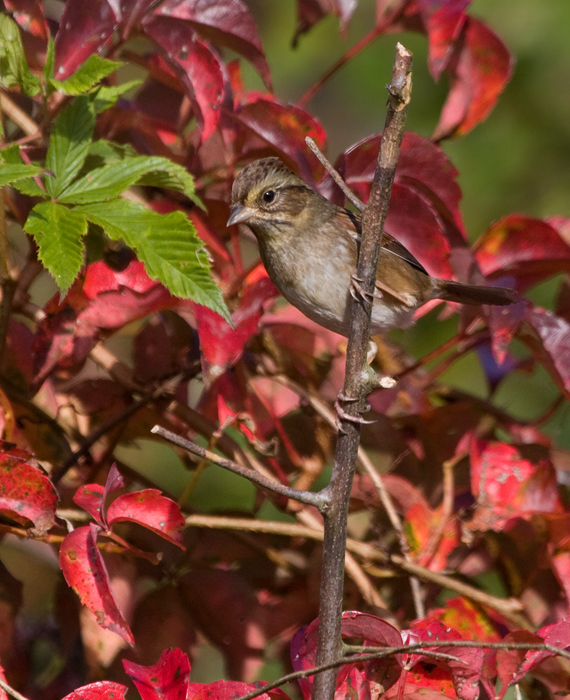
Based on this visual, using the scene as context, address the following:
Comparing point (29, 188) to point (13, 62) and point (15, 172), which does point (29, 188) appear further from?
point (13, 62)

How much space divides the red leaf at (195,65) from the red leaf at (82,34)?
0.08 m

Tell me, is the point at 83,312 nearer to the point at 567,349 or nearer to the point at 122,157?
the point at 122,157

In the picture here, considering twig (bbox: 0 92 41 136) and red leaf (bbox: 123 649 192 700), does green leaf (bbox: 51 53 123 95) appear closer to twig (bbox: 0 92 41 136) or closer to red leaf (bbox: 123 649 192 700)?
twig (bbox: 0 92 41 136)

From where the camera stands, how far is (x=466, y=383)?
453 cm

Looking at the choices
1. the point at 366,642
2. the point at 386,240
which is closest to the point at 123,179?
the point at 366,642

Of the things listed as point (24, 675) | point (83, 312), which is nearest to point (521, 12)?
point (83, 312)

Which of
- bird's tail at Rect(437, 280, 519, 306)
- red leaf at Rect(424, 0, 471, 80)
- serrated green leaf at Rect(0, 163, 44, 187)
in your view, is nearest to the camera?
serrated green leaf at Rect(0, 163, 44, 187)

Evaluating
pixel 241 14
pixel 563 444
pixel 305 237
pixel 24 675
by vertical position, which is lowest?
pixel 24 675

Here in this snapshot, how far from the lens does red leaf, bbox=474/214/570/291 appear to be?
6.19 ft

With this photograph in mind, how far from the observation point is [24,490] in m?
1.54

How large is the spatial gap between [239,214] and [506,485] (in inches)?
35.7

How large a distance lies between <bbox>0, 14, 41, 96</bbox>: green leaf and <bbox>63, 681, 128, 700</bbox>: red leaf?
110 centimetres

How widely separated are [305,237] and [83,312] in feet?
2.72

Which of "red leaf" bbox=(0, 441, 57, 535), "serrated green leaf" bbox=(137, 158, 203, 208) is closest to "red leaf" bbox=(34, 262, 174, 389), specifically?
"serrated green leaf" bbox=(137, 158, 203, 208)
